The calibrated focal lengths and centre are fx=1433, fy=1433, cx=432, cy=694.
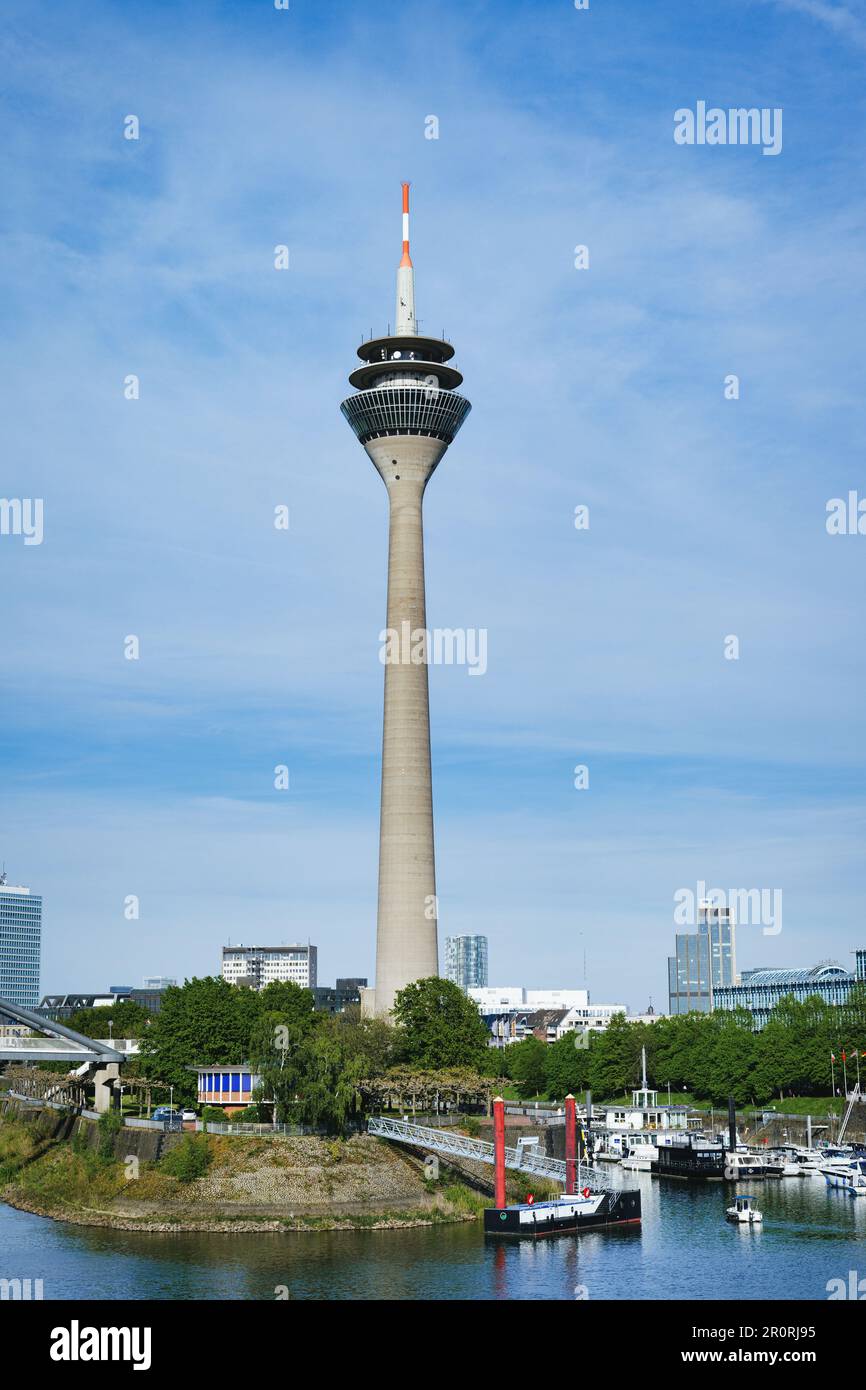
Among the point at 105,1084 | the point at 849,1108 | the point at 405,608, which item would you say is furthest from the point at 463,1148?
the point at 405,608

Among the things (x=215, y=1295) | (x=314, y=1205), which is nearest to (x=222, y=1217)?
(x=314, y=1205)

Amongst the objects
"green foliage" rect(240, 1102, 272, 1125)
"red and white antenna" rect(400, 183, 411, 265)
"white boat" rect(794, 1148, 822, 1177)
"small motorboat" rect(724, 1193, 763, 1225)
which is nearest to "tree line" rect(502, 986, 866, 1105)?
"white boat" rect(794, 1148, 822, 1177)

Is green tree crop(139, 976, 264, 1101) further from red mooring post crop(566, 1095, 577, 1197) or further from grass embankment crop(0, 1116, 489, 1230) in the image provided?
red mooring post crop(566, 1095, 577, 1197)

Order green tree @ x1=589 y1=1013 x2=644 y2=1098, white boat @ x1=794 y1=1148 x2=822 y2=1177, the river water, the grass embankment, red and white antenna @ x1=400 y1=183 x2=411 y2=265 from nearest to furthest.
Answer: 1. the river water
2. the grass embankment
3. white boat @ x1=794 y1=1148 x2=822 y2=1177
4. red and white antenna @ x1=400 y1=183 x2=411 y2=265
5. green tree @ x1=589 y1=1013 x2=644 y2=1098
